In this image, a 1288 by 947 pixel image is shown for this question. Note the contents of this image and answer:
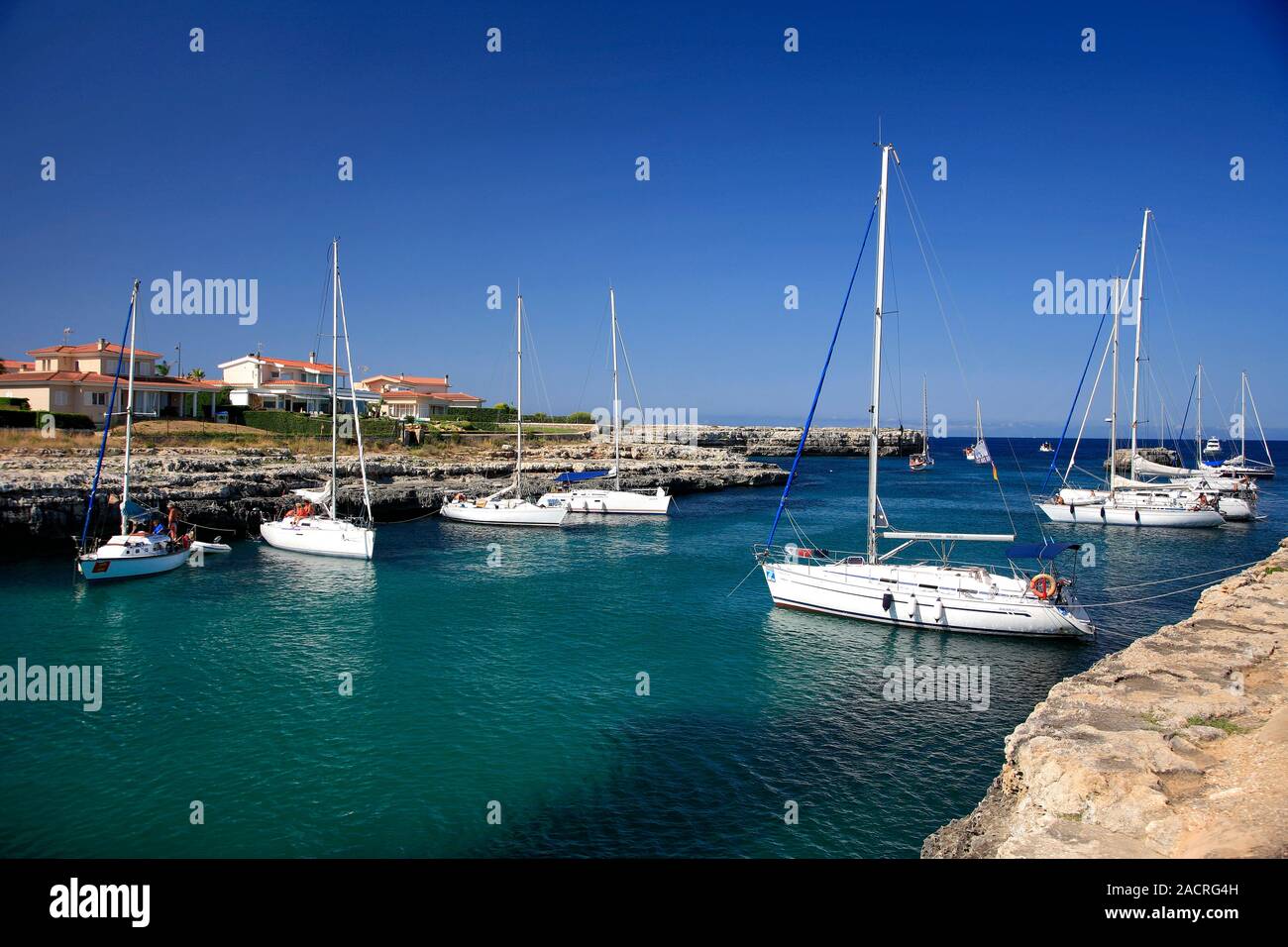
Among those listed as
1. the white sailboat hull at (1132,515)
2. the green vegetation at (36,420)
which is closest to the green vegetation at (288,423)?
the green vegetation at (36,420)

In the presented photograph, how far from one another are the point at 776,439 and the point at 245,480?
332 feet

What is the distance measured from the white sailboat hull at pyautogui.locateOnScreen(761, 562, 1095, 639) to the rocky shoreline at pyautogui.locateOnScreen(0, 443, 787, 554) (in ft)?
99.5

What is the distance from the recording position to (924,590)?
78.1 ft

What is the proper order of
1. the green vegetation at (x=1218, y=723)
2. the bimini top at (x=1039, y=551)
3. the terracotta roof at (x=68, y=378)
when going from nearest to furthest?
1. the green vegetation at (x=1218, y=723)
2. the bimini top at (x=1039, y=551)
3. the terracotta roof at (x=68, y=378)

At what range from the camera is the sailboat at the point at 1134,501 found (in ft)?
153

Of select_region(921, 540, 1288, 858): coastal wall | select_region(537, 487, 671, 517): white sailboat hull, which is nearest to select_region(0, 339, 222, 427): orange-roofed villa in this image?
select_region(537, 487, 671, 517): white sailboat hull

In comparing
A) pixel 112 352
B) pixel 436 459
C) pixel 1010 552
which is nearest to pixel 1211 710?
pixel 1010 552

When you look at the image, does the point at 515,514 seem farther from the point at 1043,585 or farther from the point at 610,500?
the point at 1043,585

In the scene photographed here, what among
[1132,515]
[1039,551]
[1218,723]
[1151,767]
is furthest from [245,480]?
[1132,515]

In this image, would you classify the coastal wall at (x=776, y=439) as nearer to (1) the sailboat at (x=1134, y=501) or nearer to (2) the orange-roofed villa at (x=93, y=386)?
(2) the orange-roofed villa at (x=93, y=386)

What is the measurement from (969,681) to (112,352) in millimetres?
73221

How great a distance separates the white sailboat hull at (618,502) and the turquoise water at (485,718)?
19.6 m

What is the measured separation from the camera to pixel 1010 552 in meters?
22.9
